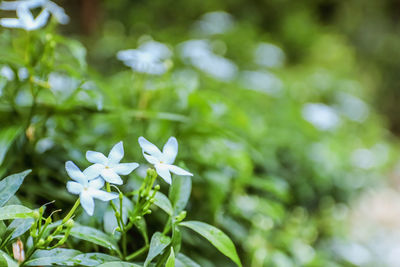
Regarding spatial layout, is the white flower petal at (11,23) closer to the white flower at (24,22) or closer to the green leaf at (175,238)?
Result: the white flower at (24,22)

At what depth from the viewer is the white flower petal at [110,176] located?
1.81 ft

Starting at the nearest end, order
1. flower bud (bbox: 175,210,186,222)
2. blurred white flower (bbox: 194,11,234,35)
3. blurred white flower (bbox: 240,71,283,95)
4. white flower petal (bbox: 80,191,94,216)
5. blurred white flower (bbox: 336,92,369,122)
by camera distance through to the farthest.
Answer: white flower petal (bbox: 80,191,94,216) < flower bud (bbox: 175,210,186,222) < blurred white flower (bbox: 240,71,283,95) < blurred white flower (bbox: 336,92,369,122) < blurred white flower (bbox: 194,11,234,35)

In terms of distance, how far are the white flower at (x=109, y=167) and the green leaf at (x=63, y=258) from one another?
5.6 inches

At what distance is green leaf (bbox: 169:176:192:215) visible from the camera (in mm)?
694

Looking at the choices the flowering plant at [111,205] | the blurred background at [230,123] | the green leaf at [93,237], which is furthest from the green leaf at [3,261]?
the blurred background at [230,123]

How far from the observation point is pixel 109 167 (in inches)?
22.9

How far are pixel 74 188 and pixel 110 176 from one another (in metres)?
0.05

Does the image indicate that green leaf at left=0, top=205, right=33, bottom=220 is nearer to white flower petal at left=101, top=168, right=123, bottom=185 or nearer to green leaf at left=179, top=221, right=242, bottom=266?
white flower petal at left=101, top=168, right=123, bottom=185

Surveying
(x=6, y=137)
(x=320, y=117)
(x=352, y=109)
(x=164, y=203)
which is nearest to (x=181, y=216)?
(x=164, y=203)

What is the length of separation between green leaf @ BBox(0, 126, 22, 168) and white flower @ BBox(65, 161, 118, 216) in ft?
0.88

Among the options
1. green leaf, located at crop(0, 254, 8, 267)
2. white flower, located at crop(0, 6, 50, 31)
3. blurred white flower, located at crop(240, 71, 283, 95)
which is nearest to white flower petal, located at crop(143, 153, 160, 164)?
green leaf, located at crop(0, 254, 8, 267)

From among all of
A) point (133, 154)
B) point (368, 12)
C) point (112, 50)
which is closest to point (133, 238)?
point (133, 154)

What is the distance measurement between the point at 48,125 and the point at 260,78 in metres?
1.66

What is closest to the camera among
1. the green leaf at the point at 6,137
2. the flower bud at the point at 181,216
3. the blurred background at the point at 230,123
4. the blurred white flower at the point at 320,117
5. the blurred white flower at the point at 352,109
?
the flower bud at the point at 181,216
